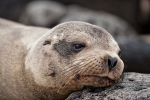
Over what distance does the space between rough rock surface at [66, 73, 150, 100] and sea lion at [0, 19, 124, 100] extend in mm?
111

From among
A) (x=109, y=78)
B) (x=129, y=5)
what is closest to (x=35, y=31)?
(x=109, y=78)

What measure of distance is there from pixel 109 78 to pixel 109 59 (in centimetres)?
28

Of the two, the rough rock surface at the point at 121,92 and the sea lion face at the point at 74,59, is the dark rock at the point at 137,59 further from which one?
the rough rock surface at the point at 121,92

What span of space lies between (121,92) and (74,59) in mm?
805

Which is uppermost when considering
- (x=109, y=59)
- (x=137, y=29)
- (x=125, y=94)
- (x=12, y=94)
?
(x=109, y=59)

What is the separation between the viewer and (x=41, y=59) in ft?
18.6

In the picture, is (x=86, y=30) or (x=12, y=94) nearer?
(x=86, y=30)

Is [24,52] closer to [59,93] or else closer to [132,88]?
[59,93]

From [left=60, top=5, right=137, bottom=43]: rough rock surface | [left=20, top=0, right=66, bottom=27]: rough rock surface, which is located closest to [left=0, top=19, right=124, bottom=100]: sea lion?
[left=60, top=5, right=137, bottom=43]: rough rock surface

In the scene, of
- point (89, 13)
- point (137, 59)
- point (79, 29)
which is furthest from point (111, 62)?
point (89, 13)

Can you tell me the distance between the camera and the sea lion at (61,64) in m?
5.06

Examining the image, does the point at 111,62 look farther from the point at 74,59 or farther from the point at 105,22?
the point at 105,22

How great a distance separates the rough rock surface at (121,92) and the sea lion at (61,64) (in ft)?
0.36

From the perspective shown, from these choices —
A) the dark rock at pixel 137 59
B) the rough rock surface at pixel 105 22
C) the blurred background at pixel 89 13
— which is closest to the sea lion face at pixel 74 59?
the dark rock at pixel 137 59
